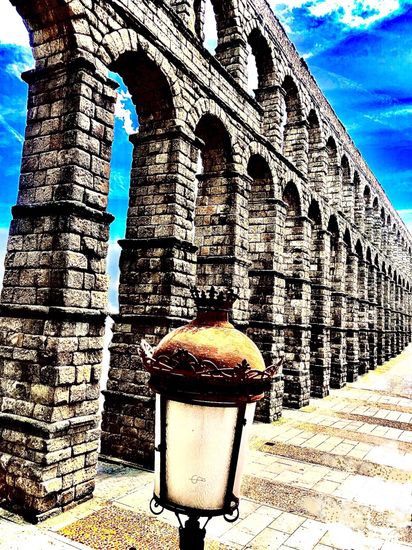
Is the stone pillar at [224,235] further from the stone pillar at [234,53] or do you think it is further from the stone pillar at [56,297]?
the stone pillar at [56,297]

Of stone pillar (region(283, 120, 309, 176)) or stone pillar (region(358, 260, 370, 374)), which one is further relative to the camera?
stone pillar (region(358, 260, 370, 374))

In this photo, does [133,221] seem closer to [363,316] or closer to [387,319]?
[363,316]

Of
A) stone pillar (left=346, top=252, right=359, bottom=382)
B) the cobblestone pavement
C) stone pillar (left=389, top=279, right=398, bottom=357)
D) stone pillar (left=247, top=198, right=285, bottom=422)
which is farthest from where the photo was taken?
stone pillar (left=389, top=279, right=398, bottom=357)

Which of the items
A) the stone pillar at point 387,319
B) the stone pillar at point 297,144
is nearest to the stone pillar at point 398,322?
the stone pillar at point 387,319

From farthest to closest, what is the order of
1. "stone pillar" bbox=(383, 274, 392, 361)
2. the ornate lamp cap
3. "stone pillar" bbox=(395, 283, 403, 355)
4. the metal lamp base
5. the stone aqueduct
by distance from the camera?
"stone pillar" bbox=(395, 283, 403, 355) < "stone pillar" bbox=(383, 274, 392, 361) < the stone aqueduct < the ornate lamp cap < the metal lamp base

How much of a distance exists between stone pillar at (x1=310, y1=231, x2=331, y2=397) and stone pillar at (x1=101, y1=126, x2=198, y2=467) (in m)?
7.74

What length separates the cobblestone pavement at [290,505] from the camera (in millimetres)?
4492

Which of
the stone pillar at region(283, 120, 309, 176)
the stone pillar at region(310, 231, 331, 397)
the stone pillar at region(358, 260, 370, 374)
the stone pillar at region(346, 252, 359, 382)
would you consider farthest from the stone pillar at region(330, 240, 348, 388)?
the stone pillar at region(283, 120, 309, 176)

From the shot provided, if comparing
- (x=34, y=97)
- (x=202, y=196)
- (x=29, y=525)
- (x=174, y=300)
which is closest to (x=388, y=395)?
(x=202, y=196)

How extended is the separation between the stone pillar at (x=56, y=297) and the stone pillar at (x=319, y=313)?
9755 millimetres

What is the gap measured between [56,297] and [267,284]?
6431mm

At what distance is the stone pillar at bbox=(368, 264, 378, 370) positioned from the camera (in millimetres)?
21734

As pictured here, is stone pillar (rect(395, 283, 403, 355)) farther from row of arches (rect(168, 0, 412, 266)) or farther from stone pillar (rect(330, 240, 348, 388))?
stone pillar (rect(330, 240, 348, 388))

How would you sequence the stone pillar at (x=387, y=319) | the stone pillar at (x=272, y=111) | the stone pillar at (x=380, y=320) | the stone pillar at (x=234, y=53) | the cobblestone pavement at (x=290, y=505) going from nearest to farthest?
the cobblestone pavement at (x=290, y=505), the stone pillar at (x=234, y=53), the stone pillar at (x=272, y=111), the stone pillar at (x=380, y=320), the stone pillar at (x=387, y=319)
